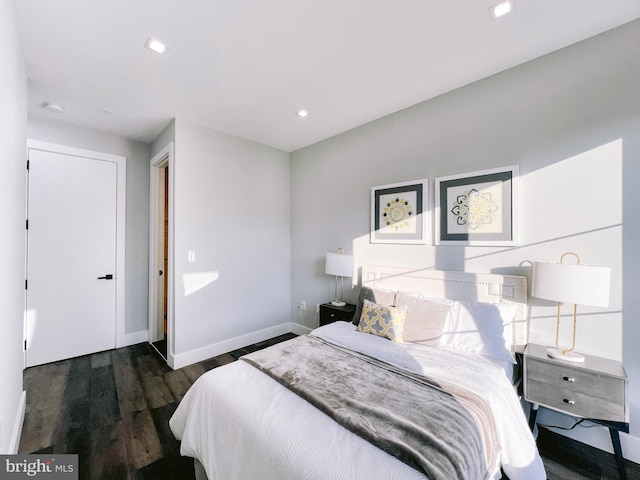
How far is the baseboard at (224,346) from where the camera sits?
3020mm

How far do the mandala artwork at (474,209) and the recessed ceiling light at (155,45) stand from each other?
264 centimetres

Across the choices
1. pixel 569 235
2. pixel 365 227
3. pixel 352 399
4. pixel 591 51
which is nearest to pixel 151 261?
pixel 365 227

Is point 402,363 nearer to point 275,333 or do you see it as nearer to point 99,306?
point 275,333

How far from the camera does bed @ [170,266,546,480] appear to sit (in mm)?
1091

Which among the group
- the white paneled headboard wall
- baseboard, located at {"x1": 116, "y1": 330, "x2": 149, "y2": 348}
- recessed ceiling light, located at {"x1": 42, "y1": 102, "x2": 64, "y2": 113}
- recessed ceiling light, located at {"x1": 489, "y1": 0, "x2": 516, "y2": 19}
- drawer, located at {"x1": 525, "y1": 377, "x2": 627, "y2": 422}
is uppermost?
recessed ceiling light, located at {"x1": 489, "y1": 0, "x2": 516, "y2": 19}

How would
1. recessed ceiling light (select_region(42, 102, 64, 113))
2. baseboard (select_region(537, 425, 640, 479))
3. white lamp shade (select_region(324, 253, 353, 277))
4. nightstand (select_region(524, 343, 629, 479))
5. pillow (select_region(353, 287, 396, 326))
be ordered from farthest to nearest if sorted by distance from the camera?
white lamp shade (select_region(324, 253, 353, 277))
recessed ceiling light (select_region(42, 102, 64, 113))
pillow (select_region(353, 287, 396, 326))
baseboard (select_region(537, 425, 640, 479))
nightstand (select_region(524, 343, 629, 479))

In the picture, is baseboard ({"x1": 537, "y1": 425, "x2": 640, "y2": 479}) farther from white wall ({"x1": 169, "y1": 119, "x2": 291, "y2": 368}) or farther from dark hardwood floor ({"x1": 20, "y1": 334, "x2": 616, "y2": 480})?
white wall ({"x1": 169, "y1": 119, "x2": 291, "y2": 368})

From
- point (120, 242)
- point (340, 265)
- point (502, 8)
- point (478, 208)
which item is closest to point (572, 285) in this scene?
point (478, 208)

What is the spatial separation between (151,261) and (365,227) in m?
2.91

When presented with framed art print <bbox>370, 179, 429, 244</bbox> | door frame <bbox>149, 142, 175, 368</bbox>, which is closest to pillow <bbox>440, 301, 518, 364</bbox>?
framed art print <bbox>370, 179, 429, 244</bbox>

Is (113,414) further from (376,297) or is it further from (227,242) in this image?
(376,297)

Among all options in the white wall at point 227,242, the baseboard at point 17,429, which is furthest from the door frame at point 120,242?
the baseboard at point 17,429

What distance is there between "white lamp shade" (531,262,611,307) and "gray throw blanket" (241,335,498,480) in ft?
2.95

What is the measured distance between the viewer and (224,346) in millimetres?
3396
